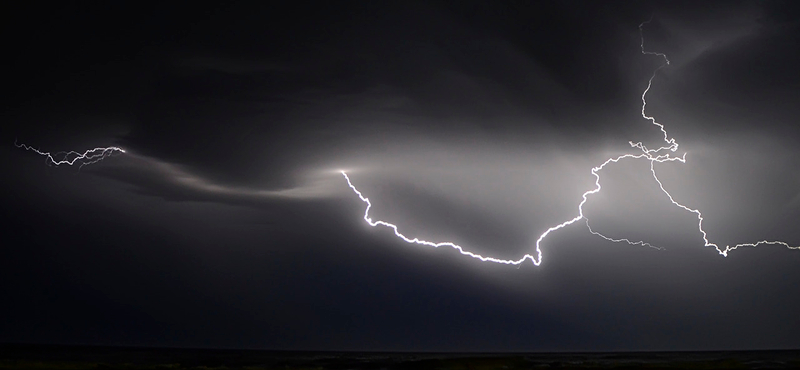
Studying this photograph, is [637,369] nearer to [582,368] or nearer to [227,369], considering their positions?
[582,368]

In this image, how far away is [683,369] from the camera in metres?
30.9

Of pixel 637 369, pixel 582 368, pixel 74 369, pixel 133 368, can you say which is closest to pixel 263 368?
pixel 133 368

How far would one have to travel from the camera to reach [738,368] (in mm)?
30703

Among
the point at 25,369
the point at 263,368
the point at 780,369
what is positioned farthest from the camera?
the point at 263,368

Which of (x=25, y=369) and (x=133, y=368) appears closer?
(x=25, y=369)

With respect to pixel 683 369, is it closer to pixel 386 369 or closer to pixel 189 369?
pixel 386 369

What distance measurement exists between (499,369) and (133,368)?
17762mm

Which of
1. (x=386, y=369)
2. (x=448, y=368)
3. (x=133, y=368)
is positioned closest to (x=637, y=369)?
(x=448, y=368)

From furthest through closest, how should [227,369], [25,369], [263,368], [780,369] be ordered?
[263,368], [227,369], [780,369], [25,369]

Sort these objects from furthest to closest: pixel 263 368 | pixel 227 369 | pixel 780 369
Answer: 1. pixel 263 368
2. pixel 227 369
3. pixel 780 369

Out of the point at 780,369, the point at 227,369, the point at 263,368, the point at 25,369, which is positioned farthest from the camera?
the point at 263,368

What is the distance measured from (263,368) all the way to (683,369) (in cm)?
2192

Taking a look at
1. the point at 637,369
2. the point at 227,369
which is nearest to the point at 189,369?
the point at 227,369

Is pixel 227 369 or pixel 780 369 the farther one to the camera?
pixel 227 369
